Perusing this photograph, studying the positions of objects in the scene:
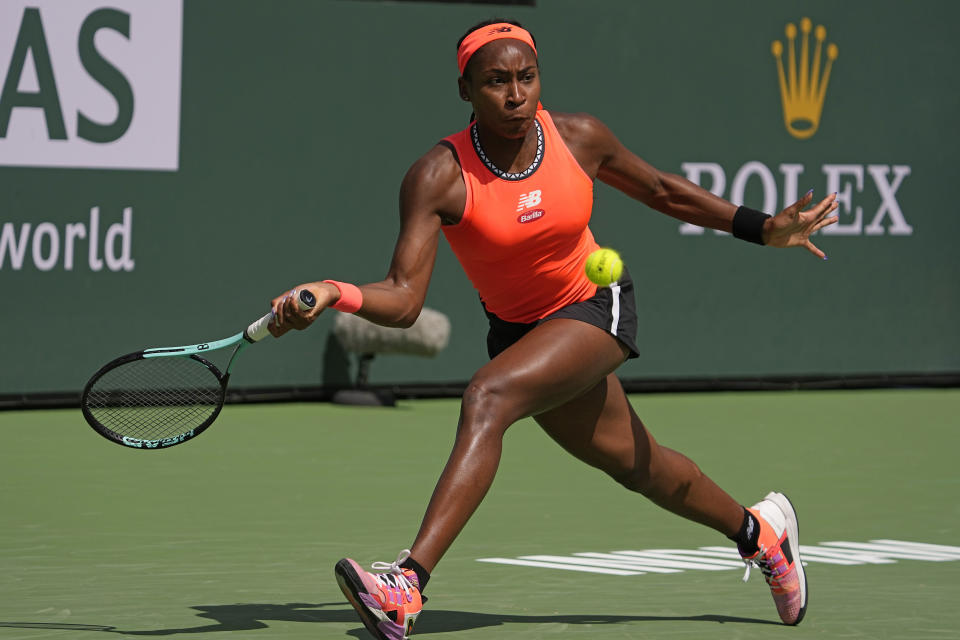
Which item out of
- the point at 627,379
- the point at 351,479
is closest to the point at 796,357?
the point at 627,379

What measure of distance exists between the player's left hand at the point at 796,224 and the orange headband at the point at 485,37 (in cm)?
82

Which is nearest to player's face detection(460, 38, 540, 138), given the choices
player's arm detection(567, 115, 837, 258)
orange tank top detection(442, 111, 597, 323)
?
orange tank top detection(442, 111, 597, 323)

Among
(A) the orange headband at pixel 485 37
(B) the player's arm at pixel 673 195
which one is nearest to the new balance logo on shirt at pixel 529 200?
(B) the player's arm at pixel 673 195

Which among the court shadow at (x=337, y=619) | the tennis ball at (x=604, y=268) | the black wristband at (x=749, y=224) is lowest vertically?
the court shadow at (x=337, y=619)

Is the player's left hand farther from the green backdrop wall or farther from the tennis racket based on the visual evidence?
the green backdrop wall

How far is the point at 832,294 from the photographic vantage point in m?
11.5

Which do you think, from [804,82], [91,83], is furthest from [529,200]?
[804,82]

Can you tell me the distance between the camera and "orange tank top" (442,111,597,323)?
4867 mm

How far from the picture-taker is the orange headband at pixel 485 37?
4910mm

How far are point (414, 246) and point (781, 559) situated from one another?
4.50 ft

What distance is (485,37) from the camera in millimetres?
4914

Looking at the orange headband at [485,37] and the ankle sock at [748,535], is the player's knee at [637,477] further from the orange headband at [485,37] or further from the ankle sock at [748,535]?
the orange headband at [485,37]

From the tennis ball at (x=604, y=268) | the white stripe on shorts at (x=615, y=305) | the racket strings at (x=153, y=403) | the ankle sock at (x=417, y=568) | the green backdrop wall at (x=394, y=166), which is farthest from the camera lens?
the green backdrop wall at (x=394, y=166)

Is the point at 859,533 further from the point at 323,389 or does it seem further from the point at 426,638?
the point at 323,389
